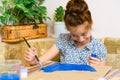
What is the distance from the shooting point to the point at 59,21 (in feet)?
7.32

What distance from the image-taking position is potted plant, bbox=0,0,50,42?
212cm

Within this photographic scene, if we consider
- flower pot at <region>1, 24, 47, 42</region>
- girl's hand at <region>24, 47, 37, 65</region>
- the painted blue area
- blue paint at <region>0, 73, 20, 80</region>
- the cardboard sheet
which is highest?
flower pot at <region>1, 24, 47, 42</region>

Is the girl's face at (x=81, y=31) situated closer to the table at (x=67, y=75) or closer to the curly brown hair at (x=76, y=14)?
the curly brown hair at (x=76, y=14)

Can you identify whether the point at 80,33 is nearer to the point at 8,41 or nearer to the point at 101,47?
the point at 101,47

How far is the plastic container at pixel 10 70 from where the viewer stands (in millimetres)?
1090

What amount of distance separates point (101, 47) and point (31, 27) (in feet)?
2.51

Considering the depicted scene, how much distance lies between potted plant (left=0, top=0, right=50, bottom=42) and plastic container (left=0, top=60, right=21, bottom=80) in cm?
94

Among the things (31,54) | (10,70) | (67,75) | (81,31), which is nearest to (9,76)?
(10,70)

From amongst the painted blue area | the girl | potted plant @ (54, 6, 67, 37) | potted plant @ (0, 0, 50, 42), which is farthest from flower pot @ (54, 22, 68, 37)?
the painted blue area

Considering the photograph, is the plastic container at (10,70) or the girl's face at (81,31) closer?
the plastic container at (10,70)

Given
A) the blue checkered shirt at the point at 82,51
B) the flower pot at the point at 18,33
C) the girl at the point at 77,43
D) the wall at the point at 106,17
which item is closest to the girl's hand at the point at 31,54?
the girl at the point at 77,43

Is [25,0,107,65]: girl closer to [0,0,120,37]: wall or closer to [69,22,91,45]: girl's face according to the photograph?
[69,22,91,45]: girl's face

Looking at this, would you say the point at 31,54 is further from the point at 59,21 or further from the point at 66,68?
the point at 59,21

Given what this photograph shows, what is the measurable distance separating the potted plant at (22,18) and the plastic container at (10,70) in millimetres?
945
